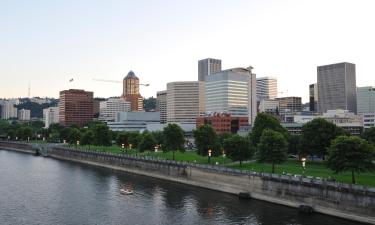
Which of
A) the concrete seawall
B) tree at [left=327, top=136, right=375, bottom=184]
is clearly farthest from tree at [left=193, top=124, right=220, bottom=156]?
tree at [left=327, top=136, right=375, bottom=184]

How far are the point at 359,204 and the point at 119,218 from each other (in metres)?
41.5

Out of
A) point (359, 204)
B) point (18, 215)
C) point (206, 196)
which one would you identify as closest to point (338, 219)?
point (359, 204)

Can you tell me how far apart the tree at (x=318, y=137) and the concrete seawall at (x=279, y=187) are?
91.3 ft

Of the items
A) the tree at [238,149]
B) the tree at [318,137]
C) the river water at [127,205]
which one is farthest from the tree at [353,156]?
the tree at [318,137]

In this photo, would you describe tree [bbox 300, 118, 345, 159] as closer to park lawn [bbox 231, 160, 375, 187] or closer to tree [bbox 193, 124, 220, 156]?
park lawn [bbox 231, 160, 375, 187]

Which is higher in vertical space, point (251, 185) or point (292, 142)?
point (292, 142)

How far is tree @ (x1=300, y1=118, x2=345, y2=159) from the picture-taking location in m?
116

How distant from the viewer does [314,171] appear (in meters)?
99.5

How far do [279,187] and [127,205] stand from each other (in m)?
31.4

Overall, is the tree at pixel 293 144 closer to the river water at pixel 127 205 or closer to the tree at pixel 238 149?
the tree at pixel 238 149

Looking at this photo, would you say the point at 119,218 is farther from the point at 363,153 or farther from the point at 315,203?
the point at 363,153

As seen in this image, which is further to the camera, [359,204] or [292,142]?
[292,142]

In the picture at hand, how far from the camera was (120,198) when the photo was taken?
95.8 metres

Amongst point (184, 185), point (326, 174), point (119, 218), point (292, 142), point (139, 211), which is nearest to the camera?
point (119, 218)
